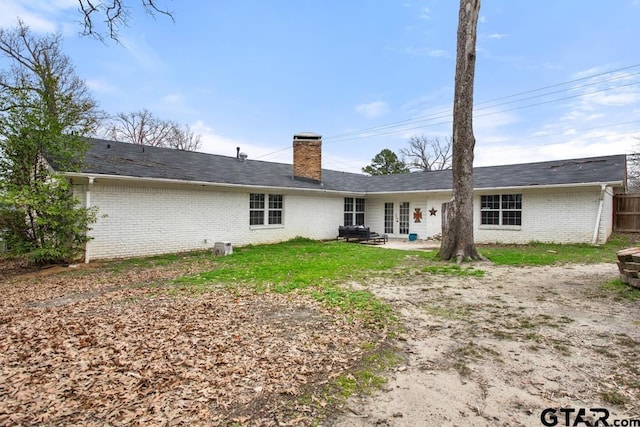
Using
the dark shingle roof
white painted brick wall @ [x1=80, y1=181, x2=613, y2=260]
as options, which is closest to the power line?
the dark shingle roof

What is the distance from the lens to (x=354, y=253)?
11266 mm

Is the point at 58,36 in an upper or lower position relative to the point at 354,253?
upper

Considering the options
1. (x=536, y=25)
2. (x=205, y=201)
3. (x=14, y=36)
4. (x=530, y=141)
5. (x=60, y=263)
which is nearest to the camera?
(x=60, y=263)

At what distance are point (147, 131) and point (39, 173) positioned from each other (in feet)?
80.1

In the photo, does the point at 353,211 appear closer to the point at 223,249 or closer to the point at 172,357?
the point at 223,249

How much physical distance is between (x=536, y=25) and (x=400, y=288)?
45.2ft

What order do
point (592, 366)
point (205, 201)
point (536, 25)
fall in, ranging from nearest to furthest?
point (592, 366) < point (205, 201) < point (536, 25)

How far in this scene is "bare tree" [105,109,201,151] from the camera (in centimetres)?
2831

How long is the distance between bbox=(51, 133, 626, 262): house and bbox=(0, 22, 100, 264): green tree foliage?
0.65m

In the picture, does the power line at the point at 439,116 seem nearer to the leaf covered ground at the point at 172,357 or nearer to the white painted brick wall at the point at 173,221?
the white painted brick wall at the point at 173,221

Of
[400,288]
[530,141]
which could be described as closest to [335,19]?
[400,288]

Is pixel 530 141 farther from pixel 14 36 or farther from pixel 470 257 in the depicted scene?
pixel 14 36

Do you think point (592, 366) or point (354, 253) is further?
point (354, 253)

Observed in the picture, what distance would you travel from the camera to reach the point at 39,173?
836 cm
